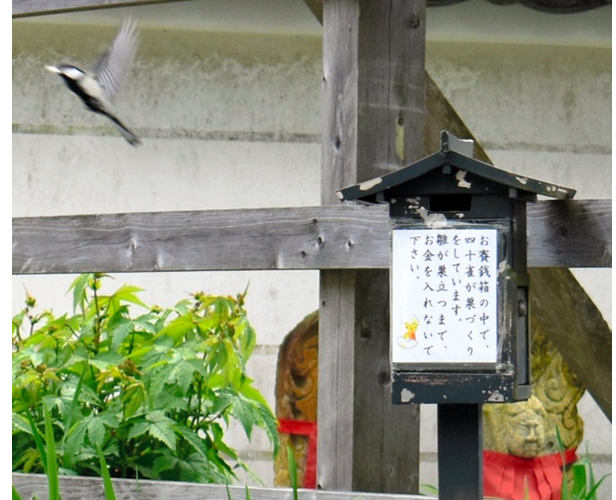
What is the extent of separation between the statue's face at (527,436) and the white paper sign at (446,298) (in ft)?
7.57

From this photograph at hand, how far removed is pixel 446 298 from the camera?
2.40m

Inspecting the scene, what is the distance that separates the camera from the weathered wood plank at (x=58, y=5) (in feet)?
11.1

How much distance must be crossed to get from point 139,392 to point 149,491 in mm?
255

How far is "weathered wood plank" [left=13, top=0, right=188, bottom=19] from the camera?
11.1 ft

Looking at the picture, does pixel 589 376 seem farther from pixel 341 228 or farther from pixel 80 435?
pixel 80 435

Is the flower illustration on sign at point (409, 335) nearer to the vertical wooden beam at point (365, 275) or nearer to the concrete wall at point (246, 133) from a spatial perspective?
the vertical wooden beam at point (365, 275)

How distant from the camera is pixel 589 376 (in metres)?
3.61

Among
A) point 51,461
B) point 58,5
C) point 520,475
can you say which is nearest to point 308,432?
point 520,475

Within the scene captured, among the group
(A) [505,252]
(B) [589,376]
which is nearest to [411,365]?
(A) [505,252]

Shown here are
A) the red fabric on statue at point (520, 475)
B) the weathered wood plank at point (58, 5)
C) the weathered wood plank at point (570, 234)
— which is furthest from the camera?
the red fabric on statue at point (520, 475)

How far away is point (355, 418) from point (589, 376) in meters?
0.90

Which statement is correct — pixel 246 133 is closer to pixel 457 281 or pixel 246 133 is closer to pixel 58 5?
pixel 58 5

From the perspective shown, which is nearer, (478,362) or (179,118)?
(478,362)

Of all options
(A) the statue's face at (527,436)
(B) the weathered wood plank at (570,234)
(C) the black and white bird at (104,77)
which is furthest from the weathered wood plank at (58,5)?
(A) the statue's face at (527,436)
